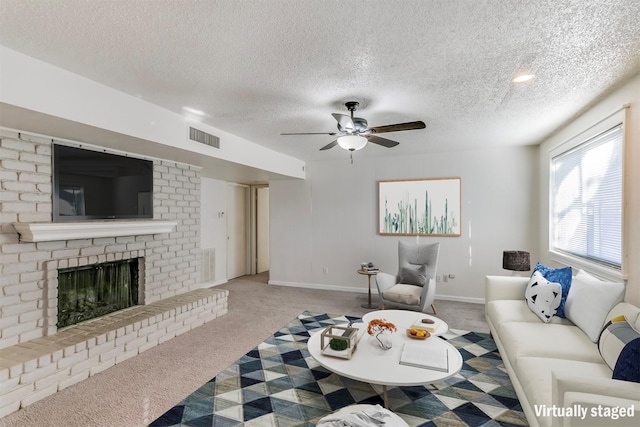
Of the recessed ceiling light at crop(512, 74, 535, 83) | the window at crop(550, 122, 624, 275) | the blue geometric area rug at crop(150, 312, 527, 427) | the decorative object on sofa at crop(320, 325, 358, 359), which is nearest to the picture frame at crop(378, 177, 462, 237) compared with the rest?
the window at crop(550, 122, 624, 275)

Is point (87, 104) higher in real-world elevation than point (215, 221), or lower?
higher

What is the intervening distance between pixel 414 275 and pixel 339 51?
3.42 m

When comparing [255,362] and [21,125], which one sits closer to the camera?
[21,125]

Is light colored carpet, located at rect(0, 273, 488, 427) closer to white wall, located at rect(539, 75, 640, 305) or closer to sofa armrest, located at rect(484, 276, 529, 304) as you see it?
sofa armrest, located at rect(484, 276, 529, 304)

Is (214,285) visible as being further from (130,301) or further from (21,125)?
(21,125)

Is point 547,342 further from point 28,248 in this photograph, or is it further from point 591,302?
point 28,248

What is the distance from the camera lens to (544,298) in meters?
2.83

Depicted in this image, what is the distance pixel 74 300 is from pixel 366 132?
11.1 ft

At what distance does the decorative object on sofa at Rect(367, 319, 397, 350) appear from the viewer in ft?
8.27

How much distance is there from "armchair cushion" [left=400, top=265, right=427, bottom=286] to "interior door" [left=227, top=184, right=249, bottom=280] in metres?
3.73

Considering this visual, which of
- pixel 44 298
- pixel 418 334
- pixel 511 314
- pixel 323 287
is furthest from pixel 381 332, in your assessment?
pixel 323 287

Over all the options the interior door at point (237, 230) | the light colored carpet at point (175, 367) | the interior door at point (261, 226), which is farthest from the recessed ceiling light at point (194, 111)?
the interior door at point (261, 226)

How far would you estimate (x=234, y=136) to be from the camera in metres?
4.19

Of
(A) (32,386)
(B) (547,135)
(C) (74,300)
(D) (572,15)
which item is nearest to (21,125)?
(C) (74,300)
